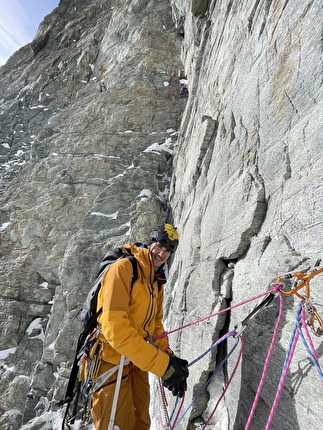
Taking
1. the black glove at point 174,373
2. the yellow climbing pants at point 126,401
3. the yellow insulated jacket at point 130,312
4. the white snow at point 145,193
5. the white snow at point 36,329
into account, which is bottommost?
the white snow at point 36,329

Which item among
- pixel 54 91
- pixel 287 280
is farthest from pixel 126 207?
pixel 54 91

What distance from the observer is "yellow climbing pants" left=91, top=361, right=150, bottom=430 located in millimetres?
2977

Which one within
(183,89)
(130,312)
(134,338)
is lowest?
(134,338)

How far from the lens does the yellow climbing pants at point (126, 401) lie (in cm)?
298

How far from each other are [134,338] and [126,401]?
945 millimetres

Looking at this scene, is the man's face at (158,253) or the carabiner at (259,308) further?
the man's face at (158,253)

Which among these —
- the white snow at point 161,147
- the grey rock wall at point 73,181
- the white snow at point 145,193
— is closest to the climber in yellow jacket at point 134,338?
the grey rock wall at point 73,181

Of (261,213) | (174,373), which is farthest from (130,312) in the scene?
(261,213)

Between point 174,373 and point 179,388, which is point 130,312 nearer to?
point 174,373

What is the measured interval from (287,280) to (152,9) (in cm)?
2538

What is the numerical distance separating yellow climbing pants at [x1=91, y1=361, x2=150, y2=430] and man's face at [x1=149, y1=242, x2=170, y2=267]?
1.12 meters

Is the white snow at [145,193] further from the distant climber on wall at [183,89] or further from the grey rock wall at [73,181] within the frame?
the distant climber on wall at [183,89]

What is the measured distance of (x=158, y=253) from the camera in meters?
3.36

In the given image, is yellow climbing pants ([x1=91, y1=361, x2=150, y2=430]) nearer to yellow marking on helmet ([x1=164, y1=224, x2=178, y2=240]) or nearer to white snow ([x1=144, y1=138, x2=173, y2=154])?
yellow marking on helmet ([x1=164, y1=224, x2=178, y2=240])
